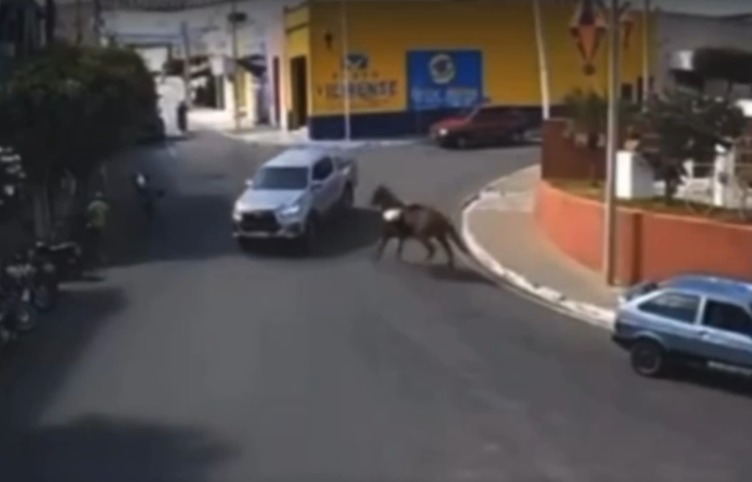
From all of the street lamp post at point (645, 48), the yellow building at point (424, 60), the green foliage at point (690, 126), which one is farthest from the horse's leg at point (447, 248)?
the yellow building at point (424, 60)

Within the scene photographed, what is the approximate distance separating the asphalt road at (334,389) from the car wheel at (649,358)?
317mm

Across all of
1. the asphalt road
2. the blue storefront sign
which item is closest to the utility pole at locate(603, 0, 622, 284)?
the asphalt road

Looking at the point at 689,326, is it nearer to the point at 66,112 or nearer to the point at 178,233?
the point at 178,233

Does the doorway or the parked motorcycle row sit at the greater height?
the doorway

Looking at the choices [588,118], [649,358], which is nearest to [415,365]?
[649,358]

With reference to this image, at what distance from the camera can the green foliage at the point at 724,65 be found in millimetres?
58938

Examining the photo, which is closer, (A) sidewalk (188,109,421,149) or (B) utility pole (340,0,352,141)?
(A) sidewalk (188,109,421,149)

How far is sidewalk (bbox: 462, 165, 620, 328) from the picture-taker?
91.8 feet

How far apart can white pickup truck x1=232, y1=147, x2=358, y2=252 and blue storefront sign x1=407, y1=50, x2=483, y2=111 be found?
24.5 m

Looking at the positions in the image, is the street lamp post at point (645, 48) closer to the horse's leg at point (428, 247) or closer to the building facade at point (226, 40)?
the building facade at point (226, 40)

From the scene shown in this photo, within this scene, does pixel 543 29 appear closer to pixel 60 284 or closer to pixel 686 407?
pixel 60 284

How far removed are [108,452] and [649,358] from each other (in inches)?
314

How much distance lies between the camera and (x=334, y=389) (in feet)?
70.4

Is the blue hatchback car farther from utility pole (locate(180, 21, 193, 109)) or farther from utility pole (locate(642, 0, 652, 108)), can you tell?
utility pole (locate(180, 21, 193, 109))
